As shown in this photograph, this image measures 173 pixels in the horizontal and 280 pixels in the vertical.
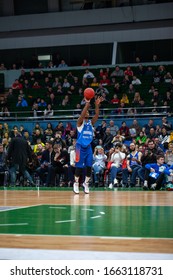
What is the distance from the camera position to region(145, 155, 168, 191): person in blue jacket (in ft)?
58.8

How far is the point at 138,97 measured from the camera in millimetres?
27906

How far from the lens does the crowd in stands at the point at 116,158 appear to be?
1939 cm

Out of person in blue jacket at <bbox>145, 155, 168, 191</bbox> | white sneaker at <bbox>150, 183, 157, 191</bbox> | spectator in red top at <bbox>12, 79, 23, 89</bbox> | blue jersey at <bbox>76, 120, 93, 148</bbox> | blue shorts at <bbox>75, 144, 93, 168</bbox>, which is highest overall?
spectator in red top at <bbox>12, 79, 23, 89</bbox>

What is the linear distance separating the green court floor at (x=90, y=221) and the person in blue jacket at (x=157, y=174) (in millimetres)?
6525

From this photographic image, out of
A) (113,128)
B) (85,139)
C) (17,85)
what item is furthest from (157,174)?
(17,85)

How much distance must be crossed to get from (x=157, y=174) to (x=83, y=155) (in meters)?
3.50

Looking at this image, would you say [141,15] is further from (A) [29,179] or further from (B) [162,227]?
(B) [162,227]

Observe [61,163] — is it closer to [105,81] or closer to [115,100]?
[115,100]

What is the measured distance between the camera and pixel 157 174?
18.3m

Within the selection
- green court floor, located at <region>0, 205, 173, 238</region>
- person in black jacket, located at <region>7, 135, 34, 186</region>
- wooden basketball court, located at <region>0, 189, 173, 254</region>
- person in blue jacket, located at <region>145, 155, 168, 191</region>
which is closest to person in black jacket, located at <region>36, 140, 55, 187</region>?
person in black jacket, located at <region>7, 135, 34, 186</region>

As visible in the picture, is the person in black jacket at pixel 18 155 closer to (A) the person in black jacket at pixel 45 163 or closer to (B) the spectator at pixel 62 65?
(A) the person in black jacket at pixel 45 163

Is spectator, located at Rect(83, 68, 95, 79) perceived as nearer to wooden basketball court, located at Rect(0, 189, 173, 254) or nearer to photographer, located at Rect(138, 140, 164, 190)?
photographer, located at Rect(138, 140, 164, 190)
